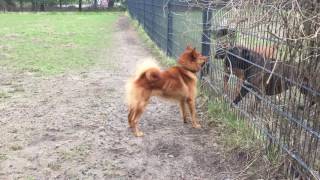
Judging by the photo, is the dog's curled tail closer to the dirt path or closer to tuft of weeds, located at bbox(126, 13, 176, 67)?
the dirt path

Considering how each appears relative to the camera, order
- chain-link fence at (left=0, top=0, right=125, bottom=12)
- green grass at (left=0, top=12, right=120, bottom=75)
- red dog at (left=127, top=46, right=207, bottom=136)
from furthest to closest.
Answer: chain-link fence at (left=0, top=0, right=125, bottom=12)
green grass at (left=0, top=12, right=120, bottom=75)
red dog at (left=127, top=46, right=207, bottom=136)

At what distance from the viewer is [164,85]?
4875mm

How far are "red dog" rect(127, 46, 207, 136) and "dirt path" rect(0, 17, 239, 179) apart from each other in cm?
27

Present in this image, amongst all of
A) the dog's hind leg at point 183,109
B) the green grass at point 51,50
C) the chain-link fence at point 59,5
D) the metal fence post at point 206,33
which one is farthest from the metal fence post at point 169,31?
the chain-link fence at point 59,5

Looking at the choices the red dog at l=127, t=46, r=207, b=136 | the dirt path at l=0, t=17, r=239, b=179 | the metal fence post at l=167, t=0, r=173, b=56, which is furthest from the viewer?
the metal fence post at l=167, t=0, r=173, b=56

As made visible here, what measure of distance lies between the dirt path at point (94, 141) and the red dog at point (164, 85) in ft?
0.90

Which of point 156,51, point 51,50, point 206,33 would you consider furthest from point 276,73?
point 51,50

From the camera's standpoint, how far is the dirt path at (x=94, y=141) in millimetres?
4055

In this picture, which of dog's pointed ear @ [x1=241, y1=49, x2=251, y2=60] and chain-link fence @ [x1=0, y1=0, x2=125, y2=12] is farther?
chain-link fence @ [x1=0, y1=0, x2=125, y2=12]

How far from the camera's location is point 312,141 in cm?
330

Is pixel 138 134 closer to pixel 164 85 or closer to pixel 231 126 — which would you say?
pixel 164 85

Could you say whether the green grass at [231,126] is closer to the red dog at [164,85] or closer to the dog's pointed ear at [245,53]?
the red dog at [164,85]

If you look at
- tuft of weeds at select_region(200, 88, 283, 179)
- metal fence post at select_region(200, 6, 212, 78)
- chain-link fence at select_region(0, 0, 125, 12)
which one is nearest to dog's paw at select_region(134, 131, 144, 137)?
tuft of weeds at select_region(200, 88, 283, 179)

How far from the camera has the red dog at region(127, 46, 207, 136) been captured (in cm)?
480
